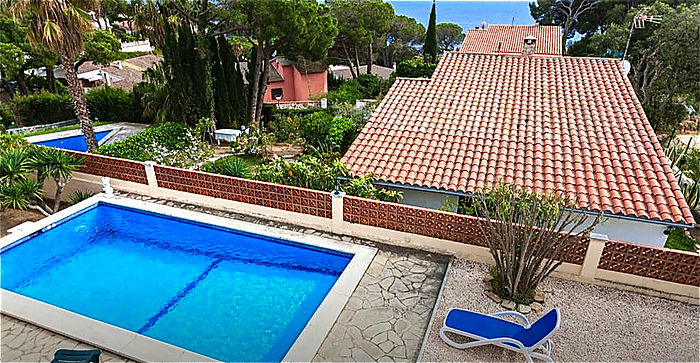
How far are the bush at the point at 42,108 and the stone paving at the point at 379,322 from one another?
80.0 feet

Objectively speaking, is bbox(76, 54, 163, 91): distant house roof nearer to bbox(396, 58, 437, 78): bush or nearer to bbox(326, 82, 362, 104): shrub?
bbox(326, 82, 362, 104): shrub

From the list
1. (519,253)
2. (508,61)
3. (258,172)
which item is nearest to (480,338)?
(519,253)

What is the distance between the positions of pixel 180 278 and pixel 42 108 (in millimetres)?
25187

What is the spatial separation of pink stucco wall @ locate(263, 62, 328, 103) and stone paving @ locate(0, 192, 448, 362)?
27.1 meters

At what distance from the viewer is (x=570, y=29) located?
157 ft

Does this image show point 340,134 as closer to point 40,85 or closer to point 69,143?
Answer: point 69,143

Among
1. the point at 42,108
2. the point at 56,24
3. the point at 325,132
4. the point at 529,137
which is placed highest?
the point at 56,24

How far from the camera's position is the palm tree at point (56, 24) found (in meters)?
12.5

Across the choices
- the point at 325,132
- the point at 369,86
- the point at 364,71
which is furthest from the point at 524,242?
the point at 364,71

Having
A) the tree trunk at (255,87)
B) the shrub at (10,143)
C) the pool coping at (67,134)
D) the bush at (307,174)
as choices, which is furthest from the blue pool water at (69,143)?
the bush at (307,174)

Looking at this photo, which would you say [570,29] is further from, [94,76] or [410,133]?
[94,76]

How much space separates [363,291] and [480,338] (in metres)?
2.49

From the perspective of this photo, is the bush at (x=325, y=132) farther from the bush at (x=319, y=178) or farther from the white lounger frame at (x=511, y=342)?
the white lounger frame at (x=511, y=342)

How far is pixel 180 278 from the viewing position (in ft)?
30.5
